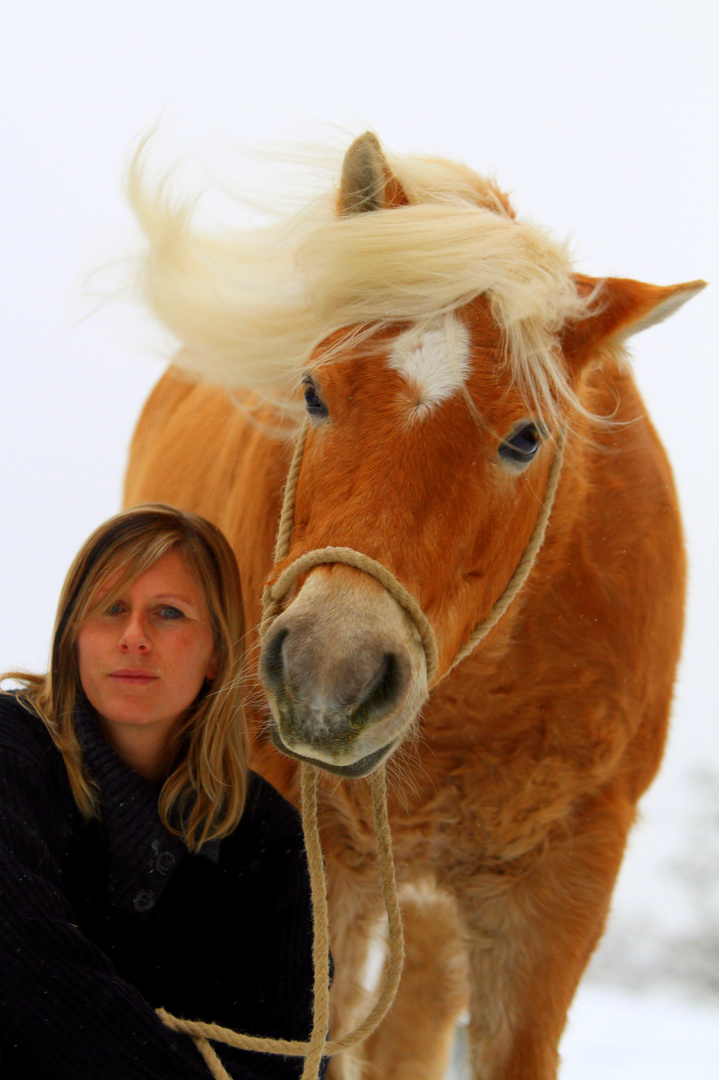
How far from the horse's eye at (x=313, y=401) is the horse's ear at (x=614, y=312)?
41 centimetres

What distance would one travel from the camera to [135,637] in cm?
134

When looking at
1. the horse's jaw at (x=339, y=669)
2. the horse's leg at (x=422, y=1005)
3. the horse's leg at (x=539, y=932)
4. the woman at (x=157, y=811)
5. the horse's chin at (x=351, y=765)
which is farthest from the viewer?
the horse's leg at (x=422, y=1005)

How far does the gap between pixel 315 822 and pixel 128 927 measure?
336 millimetres

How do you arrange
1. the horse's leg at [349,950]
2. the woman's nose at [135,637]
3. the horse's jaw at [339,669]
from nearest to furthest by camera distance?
1. the horse's jaw at [339,669]
2. the woman's nose at [135,637]
3. the horse's leg at [349,950]

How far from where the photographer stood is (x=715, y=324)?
389cm

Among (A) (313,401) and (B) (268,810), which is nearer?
(A) (313,401)

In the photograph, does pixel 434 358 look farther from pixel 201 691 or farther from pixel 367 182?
pixel 201 691

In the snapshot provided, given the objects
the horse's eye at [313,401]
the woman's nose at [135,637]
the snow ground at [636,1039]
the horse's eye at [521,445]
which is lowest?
the snow ground at [636,1039]

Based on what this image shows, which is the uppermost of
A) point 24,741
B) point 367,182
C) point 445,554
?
point 367,182

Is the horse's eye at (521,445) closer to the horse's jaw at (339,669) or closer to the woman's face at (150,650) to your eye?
the horse's jaw at (339,669)

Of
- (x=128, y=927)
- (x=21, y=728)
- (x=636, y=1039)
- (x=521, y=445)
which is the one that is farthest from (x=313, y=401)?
(x=636, y=1039)

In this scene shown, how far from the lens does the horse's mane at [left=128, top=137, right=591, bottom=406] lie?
1.23 meters

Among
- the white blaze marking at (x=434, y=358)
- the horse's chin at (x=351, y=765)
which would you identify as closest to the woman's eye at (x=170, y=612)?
the horse's chin at (x=351, y=765)

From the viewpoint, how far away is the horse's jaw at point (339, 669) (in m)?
0.95
